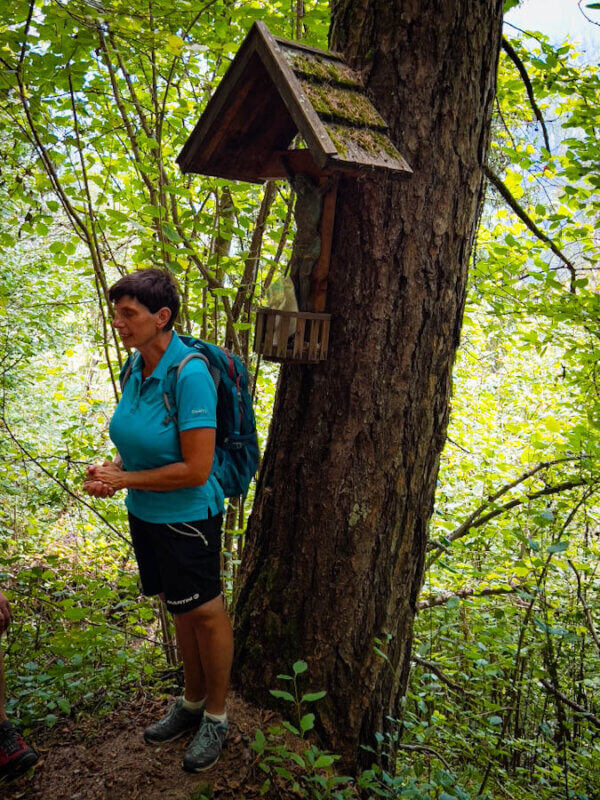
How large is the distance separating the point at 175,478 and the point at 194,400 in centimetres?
28

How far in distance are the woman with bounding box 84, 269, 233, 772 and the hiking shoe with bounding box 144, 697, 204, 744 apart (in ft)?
0.54

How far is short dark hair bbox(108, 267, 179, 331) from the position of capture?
215cm

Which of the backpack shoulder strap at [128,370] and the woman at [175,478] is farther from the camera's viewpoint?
the backpack shoulder strap at [128,370]

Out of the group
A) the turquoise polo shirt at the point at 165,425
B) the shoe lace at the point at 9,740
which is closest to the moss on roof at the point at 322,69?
the turquoise polo shirt at the point at 165,425

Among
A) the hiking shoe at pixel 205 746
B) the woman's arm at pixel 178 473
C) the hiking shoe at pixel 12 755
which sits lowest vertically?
the hiking shoe at pixel 12 755

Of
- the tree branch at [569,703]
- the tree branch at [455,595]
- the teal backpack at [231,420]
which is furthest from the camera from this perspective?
the tree branch at [455,595]

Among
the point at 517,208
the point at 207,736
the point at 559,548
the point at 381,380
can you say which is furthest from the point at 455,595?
the point at 517,208

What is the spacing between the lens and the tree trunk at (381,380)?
7.07ft

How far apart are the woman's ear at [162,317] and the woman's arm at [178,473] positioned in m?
0.44

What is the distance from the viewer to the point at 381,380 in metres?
2.18

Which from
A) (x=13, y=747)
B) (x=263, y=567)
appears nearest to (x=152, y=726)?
(x=13, y=747)

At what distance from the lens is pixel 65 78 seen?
313cm

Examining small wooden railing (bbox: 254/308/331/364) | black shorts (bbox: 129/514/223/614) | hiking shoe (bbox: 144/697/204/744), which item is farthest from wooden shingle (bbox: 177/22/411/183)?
hiking shoe (bbox: 144/697/204/744)

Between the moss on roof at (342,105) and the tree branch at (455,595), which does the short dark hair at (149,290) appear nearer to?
the moss on roof at (342,105)
